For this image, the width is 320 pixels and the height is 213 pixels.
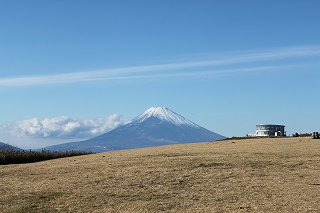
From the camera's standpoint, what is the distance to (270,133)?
178ft

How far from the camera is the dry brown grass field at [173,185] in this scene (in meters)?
13.7

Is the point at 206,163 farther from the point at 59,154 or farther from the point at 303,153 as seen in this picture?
the point at 59,154

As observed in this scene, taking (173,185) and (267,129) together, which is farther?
(267,129)

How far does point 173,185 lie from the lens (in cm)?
1698

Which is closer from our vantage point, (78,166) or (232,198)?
(232,198)

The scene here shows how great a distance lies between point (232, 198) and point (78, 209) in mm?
4848

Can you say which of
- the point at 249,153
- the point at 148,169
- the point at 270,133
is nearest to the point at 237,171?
the point at 148,169

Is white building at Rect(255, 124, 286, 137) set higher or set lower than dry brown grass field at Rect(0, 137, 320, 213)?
higher

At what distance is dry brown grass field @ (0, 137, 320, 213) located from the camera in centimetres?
1374

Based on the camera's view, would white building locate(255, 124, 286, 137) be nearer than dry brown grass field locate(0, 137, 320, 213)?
No

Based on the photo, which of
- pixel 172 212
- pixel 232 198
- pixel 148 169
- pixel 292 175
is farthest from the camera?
pixel 148 169

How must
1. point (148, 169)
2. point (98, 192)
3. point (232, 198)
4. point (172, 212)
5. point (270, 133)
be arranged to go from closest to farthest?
point (172, 212) < point (232, 198) < point (98, 192) < point (148, 169) < point (270, 133)

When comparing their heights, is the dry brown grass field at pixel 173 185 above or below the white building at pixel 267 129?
below

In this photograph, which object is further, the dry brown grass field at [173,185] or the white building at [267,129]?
the white building at [267,129]
